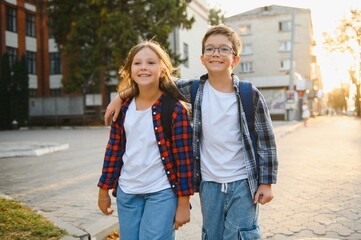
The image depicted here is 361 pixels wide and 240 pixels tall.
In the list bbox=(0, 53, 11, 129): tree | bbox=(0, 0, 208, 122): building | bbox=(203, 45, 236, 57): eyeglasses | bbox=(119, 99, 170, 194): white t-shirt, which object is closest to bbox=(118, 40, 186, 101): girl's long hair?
bbox=(119, 99, 170, 194): white t-shirt

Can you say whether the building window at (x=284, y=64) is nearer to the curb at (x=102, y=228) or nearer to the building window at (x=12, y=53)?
the building window at (x=12, y=53)

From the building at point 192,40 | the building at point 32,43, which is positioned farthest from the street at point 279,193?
the building at point 32,43

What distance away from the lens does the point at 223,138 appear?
286 cm

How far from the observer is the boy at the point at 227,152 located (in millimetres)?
2838

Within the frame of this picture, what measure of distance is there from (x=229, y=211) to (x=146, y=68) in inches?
46.6

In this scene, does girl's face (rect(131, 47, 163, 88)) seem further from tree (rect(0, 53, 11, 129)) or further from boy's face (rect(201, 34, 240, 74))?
tree (rect(0, 53, 11, 129))

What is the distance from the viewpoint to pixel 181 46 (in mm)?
36188

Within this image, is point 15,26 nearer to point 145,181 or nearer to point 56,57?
point 56,57

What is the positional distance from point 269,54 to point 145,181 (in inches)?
2128

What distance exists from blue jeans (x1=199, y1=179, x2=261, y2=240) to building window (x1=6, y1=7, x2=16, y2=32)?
37.1 metres

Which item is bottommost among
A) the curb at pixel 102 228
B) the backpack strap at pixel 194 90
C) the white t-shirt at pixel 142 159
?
the curb at pixel 102 228

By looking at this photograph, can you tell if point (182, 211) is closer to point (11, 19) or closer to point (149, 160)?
point (149, 160)

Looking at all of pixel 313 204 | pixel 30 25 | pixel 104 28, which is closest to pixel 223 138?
pixel 313 204

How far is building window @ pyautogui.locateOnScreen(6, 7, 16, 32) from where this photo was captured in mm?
35656
